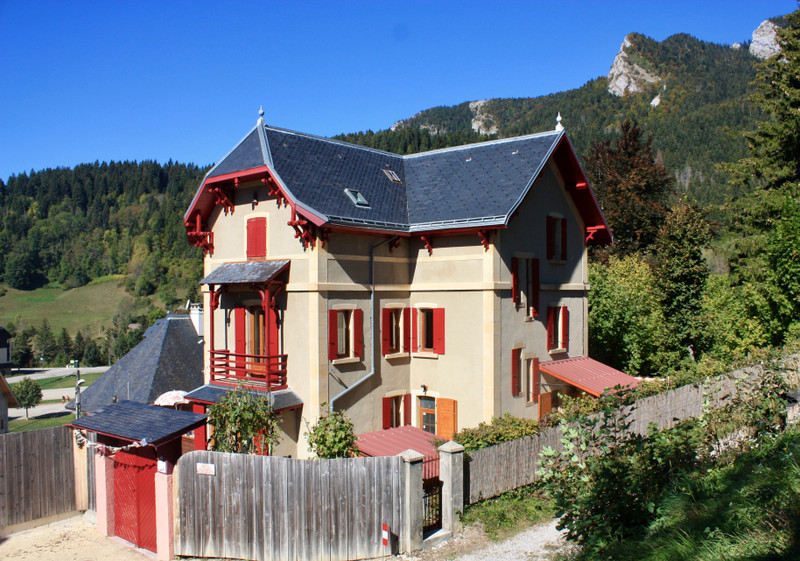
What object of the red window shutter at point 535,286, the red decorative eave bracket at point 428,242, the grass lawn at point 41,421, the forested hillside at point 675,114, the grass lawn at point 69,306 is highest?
the forested hillside at point 675,114

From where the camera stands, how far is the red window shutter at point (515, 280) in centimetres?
2130

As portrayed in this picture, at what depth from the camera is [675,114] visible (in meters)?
140

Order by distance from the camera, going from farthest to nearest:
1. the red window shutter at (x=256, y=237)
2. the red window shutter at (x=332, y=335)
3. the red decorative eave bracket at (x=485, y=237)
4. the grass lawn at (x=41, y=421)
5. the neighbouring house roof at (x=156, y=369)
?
the grass lawn at (x=41, y=421), the neighbouring house roof at (x=156, y=369), the red window shutter at (x=256, y=237), the red decorative eave bracket at (x=485, y=237), the red window shutter at (x=332, y=335)

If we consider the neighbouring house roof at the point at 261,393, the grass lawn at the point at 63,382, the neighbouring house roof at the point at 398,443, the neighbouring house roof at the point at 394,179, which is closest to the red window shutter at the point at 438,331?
the neighbouring house roof at the point at 394,179

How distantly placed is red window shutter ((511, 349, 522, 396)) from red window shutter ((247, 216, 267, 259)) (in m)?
8.86

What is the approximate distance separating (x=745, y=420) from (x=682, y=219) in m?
20.0

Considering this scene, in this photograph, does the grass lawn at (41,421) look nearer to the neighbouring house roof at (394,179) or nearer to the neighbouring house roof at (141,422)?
the neighbouring house roof at (394,179)

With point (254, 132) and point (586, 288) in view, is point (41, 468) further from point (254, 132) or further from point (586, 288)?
point (586, 288)

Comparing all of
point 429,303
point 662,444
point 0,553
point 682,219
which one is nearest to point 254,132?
point 429,303

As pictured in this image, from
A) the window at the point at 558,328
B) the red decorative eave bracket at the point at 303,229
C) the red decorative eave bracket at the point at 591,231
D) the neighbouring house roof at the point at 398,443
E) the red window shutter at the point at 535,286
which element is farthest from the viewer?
the red decorative eave bracket at the point at 591,231

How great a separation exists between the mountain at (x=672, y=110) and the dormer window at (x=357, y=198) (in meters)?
66.8

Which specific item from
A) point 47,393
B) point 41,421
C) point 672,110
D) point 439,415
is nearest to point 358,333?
point 439,415

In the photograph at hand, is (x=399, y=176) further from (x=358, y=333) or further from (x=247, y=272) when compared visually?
(x=247, y=272)

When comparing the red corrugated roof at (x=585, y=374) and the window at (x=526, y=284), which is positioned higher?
the window at (x=526, y=284)
